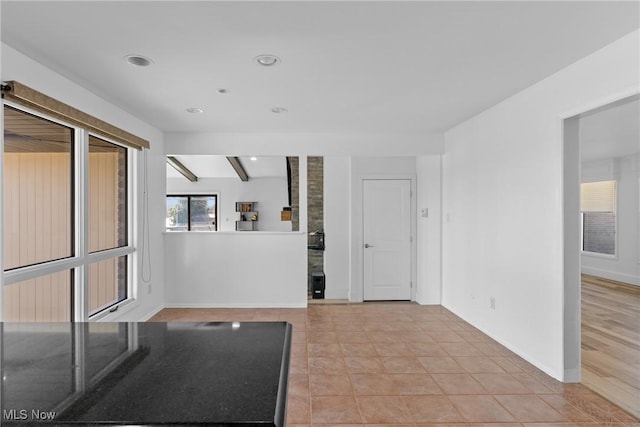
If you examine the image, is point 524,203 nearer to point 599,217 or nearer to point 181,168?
point 599,217

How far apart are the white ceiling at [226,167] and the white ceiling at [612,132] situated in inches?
230

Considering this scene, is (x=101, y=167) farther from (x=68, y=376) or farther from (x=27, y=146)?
(x=68, y=376)

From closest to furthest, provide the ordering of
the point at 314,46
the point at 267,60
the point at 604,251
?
the point at 314,46 < the point at 267,60 < the point at 604,251

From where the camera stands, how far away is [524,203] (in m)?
3.13

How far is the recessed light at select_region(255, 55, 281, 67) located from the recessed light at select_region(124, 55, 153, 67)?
2.44 ft

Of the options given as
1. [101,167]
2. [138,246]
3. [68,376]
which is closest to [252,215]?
[138,246]

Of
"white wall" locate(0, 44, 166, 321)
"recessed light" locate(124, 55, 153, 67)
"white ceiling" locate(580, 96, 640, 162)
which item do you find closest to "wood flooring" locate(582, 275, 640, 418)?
"white ceiling" locate(580, 96, 640, 162)

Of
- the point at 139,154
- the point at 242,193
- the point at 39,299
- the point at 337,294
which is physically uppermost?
the point at 139,154

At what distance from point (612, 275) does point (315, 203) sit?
5.80 m

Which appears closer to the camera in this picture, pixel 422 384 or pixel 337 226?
pixel 422 384

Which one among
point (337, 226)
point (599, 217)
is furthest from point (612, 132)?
point (337, 226)

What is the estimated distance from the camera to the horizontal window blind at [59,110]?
7.27 feet

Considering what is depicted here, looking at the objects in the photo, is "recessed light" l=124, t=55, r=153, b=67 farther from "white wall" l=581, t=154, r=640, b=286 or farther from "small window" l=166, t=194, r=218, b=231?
"small window" l=166, t=194, r=218, b=231

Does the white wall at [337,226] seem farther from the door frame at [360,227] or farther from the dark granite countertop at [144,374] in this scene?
the dark granite countertop at [144,374]
